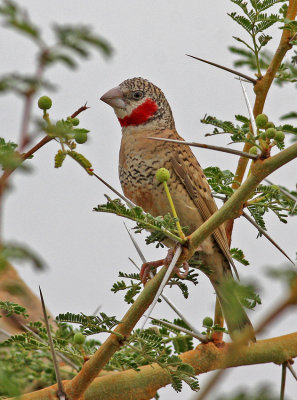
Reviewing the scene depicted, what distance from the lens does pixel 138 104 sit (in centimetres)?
439

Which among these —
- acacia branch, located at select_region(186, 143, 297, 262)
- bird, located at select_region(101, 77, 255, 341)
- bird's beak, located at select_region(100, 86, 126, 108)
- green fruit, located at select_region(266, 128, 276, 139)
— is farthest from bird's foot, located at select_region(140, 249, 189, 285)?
bird's beak, located at select_region(100, 86, 126, 108)

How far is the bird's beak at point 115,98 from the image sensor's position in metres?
4.29

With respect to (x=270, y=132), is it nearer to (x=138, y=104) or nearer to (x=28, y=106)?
(x=28, y=106)

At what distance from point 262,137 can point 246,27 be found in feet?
3.10

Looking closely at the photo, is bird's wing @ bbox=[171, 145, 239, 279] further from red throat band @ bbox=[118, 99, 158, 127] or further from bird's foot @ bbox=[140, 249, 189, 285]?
bird's foot @ bbox=[140, 249, 189, 285]

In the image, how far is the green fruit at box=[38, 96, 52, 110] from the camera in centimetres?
136

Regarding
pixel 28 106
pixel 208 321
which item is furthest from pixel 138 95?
pixel 28 106

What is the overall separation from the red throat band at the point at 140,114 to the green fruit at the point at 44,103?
2.94 meters

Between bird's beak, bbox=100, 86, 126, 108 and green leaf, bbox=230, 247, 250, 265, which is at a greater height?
bird's beak, bbox=100, 86, 126, 108

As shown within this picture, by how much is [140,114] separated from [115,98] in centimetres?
21

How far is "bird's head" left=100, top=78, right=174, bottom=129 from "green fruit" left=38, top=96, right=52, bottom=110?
290 cm

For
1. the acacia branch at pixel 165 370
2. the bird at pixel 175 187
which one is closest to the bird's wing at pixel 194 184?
the bird at pixel 175 187

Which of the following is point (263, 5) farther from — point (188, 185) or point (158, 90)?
point (158, 90)

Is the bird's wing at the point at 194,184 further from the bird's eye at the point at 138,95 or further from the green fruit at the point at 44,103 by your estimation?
the green fruit at the point at 44,103
